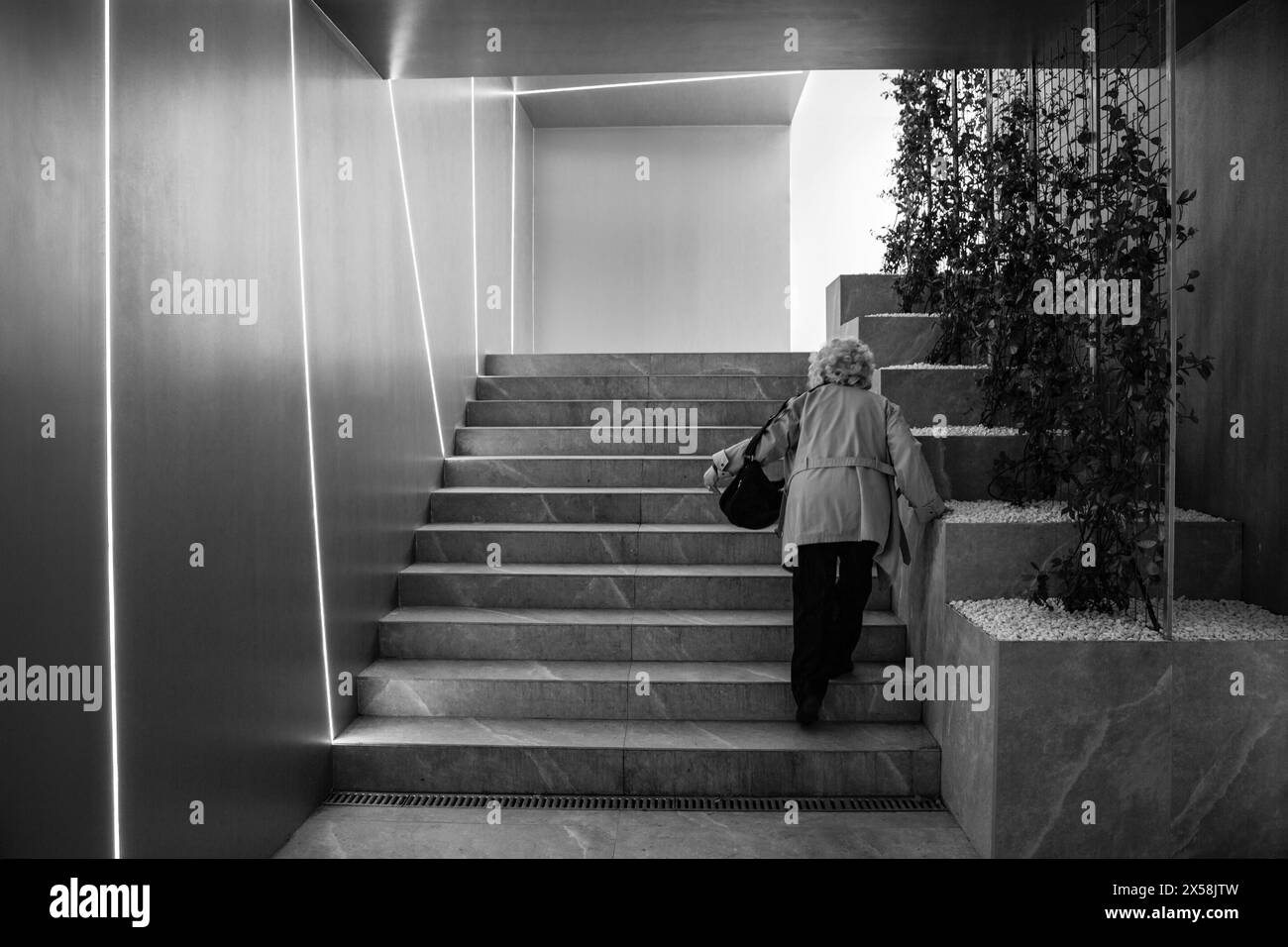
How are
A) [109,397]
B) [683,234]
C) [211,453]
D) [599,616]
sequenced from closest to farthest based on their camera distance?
[109,397], [211,453], [599,616], [683,234]

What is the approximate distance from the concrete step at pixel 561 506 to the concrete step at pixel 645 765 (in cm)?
162

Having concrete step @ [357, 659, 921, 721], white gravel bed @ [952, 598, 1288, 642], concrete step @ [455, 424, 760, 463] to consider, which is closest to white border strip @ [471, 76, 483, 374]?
concrete step @ [455, 424, 760, 463]

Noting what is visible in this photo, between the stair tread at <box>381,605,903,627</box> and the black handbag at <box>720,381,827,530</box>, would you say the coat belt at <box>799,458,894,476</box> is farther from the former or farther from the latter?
the stair tread at <box>381,605,903,627</box>

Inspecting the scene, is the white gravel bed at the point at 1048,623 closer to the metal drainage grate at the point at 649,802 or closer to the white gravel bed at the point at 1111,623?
the white gravel bed at the point at 1111,623

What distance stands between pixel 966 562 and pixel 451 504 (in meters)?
2.73

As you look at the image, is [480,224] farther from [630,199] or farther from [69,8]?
[69,8]

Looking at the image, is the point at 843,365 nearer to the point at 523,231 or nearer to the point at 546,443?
the point at 546,443

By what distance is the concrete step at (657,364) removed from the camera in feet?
21.7

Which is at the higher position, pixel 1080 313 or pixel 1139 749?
pixel 1080 313

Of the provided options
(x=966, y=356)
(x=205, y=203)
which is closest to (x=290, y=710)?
(x=205, y=203)

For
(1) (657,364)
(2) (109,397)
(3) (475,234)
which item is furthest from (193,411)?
(1) (657,364)

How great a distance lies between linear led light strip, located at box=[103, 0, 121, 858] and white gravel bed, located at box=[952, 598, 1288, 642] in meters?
2.45

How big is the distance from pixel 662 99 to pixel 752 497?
6181 mm

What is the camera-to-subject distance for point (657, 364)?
666 cm
